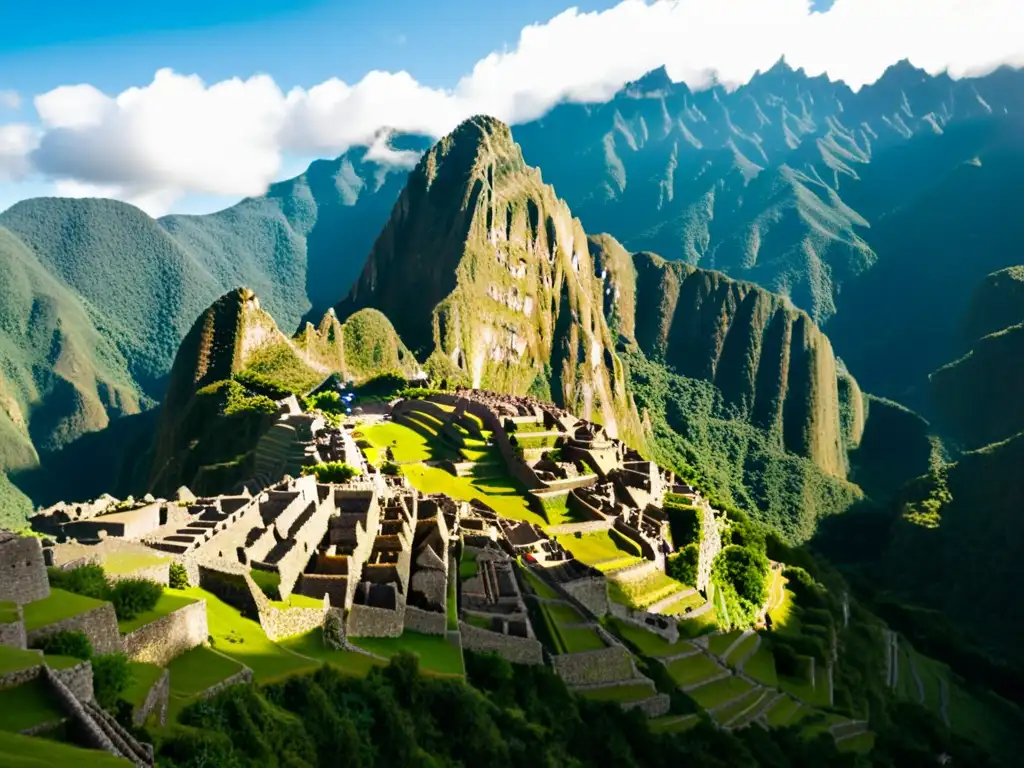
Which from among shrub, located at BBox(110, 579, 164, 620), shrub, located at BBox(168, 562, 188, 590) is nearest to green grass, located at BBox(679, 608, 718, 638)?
shrub, located at BBox(168, 562, 188, 590)

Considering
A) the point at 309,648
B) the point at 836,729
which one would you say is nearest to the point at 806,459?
the point at 836,729

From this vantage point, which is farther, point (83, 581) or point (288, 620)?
point (288, 620)

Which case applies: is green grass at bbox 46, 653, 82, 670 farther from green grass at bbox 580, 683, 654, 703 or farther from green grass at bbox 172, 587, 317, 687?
green grass at bbox 580, 683, 654, 703

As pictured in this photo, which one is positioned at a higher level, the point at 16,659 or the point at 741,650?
the point at 16,659

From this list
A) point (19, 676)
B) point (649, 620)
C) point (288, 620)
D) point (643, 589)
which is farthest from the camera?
point (643, 589)

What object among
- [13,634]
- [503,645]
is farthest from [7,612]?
[503,645]

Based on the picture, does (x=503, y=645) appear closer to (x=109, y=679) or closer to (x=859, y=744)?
(x=109, y=679)

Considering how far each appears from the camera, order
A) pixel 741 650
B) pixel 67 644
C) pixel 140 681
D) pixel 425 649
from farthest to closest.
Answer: pixel 741 650 → pixel 425 649 → pixel 140 681 → pixel 67 644

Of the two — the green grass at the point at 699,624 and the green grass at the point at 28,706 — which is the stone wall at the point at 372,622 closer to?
the green grass at the point at 28,706
